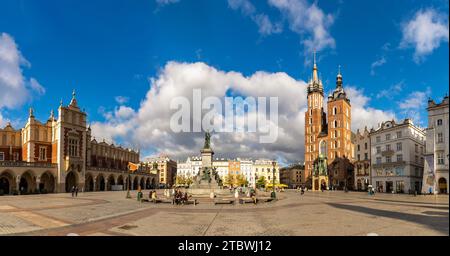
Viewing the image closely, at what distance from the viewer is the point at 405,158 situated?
→ 62156 millimetres

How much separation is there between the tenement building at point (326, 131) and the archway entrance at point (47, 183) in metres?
70.7

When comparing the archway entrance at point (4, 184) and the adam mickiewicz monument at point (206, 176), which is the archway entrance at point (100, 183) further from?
the adam mickiewicz monument at point (206, 176)

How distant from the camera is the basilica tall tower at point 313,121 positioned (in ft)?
378

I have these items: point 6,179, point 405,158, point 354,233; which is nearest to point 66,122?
point 6,179

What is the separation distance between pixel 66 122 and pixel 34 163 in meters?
10.9

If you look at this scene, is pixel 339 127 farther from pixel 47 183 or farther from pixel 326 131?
pixel 47 183

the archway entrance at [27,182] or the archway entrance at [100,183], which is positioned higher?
the archway entrance at [27,182]

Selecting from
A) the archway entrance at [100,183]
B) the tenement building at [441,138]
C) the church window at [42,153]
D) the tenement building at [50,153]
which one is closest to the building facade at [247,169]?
the archway entrance at [100,183]

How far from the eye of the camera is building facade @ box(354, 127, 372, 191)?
8481 centimetres

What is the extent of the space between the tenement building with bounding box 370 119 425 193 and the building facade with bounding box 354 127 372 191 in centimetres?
742

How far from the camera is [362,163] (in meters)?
87.1

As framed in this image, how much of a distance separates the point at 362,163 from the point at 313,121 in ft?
113
